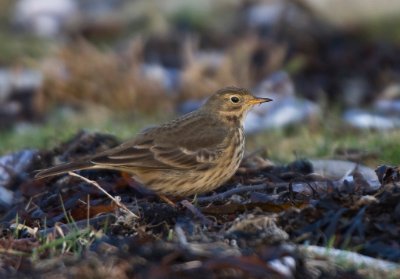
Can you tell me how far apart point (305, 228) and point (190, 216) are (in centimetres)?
68

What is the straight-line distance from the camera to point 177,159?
598cm

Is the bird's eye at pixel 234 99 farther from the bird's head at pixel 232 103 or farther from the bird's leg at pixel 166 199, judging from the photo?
the bird's leg at pixel 166 199

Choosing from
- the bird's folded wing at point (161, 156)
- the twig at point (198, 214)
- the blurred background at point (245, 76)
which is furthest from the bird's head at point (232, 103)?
the blurred background at point (245, 76)

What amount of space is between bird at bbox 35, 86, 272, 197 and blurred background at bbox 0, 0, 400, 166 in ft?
7.81

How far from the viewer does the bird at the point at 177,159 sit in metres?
5.90

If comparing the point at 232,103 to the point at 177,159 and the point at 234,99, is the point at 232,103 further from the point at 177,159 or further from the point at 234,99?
the point at 177,159

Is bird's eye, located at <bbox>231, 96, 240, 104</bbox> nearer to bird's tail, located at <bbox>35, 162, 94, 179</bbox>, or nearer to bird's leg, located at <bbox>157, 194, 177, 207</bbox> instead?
bird's leg, located at <bbox>157, 194, 177, 207</bbox>

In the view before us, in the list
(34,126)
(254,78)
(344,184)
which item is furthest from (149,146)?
(254,78)

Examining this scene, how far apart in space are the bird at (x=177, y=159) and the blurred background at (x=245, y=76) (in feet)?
7.81

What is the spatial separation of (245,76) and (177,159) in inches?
256

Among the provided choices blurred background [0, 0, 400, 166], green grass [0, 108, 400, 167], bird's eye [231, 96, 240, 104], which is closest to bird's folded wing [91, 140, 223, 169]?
bird's eye [231, 96, 240, 104]

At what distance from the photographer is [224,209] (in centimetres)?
520

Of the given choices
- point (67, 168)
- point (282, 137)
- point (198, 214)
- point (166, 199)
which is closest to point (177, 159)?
point (166, 199)

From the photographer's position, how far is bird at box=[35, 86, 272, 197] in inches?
232
